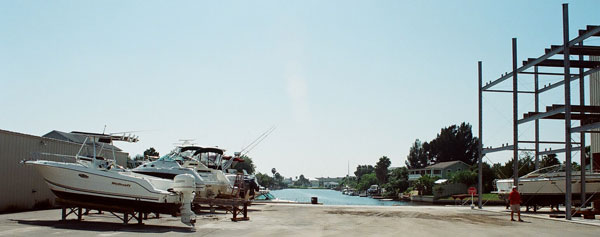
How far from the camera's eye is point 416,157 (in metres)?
129

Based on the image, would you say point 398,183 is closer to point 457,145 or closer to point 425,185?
point 457,145

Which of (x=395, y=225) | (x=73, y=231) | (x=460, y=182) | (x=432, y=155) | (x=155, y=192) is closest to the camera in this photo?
(x=73, y=231)

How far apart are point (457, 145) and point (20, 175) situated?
101 meters

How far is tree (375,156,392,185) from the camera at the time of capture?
472 ft

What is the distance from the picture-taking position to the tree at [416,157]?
125750 millimetres

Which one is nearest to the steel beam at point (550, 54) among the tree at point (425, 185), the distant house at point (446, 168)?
the tree at point (425, 185)

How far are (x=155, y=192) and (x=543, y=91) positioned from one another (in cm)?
2224

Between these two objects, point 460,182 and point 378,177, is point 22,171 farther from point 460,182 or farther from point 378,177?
point 378,177

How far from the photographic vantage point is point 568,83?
69.1 ft

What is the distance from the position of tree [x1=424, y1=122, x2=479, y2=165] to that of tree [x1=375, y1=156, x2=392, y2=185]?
95.1ft

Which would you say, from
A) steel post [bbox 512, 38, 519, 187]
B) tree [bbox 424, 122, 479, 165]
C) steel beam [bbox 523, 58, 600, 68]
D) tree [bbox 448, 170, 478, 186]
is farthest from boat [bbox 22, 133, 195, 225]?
tree [bbox 424, 122, 479, 165]

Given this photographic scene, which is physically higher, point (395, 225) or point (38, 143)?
point (38, 143)

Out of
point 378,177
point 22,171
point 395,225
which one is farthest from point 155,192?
point 378,177

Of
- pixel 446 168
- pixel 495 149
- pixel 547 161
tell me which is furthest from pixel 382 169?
pixel 495 149
